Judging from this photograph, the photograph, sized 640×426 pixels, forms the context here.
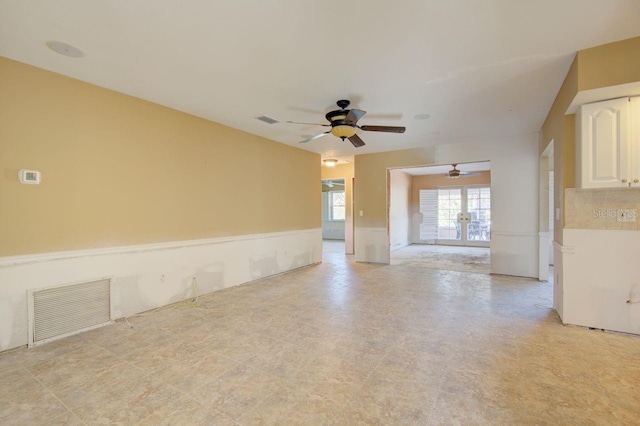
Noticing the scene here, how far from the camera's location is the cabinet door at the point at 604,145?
8.89 feet

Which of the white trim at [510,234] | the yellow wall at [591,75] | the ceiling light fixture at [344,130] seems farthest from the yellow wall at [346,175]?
the yellow wall at [591,75]

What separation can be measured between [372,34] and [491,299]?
3.74 metres

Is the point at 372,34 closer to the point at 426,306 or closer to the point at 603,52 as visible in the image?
the point at 603,52

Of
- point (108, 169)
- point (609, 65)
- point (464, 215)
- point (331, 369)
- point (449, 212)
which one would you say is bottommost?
point (331, 369)

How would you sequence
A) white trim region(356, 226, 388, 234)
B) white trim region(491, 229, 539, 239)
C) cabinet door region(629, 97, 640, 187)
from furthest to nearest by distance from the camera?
white trim region(356, 226, 388, 234) < white trim region(491, 229, 539, 239) < cabinet door region(629, 97, 640, 187)

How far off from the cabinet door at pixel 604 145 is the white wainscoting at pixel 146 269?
4.56 meters

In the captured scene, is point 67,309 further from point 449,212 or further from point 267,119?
point 449,212

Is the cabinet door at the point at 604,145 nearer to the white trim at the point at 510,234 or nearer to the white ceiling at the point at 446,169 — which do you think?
the white trim at the point at 510,234

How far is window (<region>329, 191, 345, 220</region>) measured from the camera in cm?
1223

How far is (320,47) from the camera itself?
99.3 inches

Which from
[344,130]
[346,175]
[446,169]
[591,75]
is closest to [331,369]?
[344,130]

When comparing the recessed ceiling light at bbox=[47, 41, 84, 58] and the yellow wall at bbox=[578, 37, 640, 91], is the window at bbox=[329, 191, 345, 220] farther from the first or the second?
the recessed ceiling light at bbox=[47, 41, 84, 58]

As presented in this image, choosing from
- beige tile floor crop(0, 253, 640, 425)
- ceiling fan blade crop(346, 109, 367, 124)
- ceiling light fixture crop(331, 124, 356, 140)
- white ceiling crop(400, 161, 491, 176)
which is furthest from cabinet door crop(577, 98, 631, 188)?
white ceiling crop(400, 161, 491, 176)

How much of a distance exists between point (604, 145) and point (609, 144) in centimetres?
4
